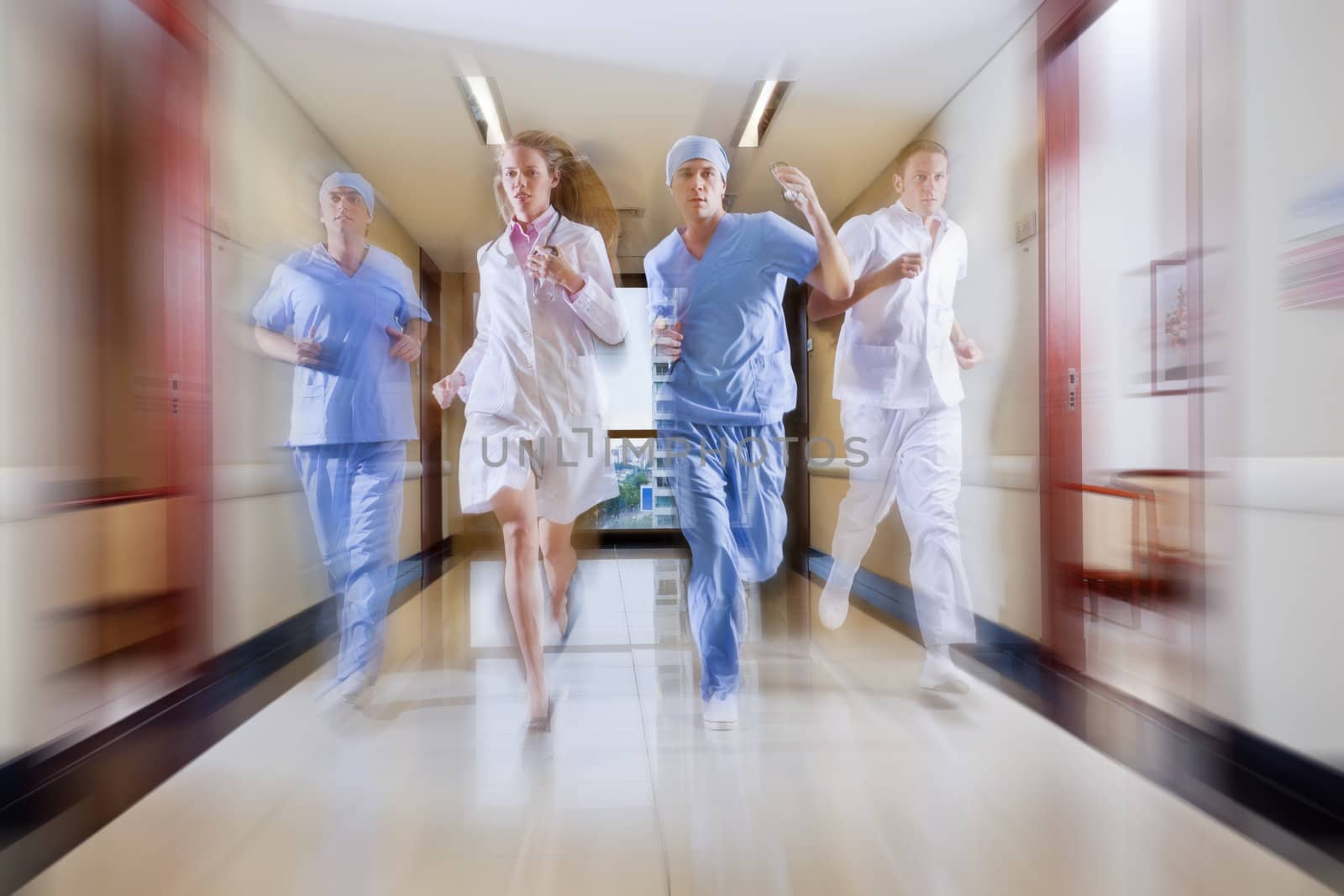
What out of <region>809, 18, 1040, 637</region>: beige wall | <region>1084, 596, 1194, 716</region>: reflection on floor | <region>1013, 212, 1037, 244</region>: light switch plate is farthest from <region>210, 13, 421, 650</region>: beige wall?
<region>1084, 596, 1194, 716</region>: reflection on floor

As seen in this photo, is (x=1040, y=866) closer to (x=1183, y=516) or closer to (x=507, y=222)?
(x=1183, y=516)

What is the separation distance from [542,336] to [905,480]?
1.01 m

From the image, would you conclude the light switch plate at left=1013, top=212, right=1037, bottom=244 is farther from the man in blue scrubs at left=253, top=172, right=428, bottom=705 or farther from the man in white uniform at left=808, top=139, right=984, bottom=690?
the man in blue scrubs at left=253, top=172, right=428, bottom=705

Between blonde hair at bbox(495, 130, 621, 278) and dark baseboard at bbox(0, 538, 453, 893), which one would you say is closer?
dark baseboard at bbox(0, 538, 453, 893)

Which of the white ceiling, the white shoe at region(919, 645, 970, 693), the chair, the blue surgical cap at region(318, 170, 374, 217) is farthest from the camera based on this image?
the chair

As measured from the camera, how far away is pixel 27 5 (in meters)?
1.66

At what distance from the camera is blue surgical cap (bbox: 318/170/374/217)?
167 centimetres

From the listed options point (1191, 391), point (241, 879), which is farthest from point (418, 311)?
point (1191, 391)

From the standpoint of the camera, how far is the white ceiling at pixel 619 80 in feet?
5.15

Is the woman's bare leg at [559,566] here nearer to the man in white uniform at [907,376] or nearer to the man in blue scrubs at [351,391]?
the man in blue scrubs at [351,391]

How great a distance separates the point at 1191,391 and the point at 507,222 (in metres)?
1.87

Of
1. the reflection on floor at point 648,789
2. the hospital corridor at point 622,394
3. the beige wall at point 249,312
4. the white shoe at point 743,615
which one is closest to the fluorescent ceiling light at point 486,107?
the hospital corridor at point 622,394

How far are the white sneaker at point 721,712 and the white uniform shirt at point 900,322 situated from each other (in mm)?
825

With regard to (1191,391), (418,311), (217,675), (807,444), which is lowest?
(217,675)
